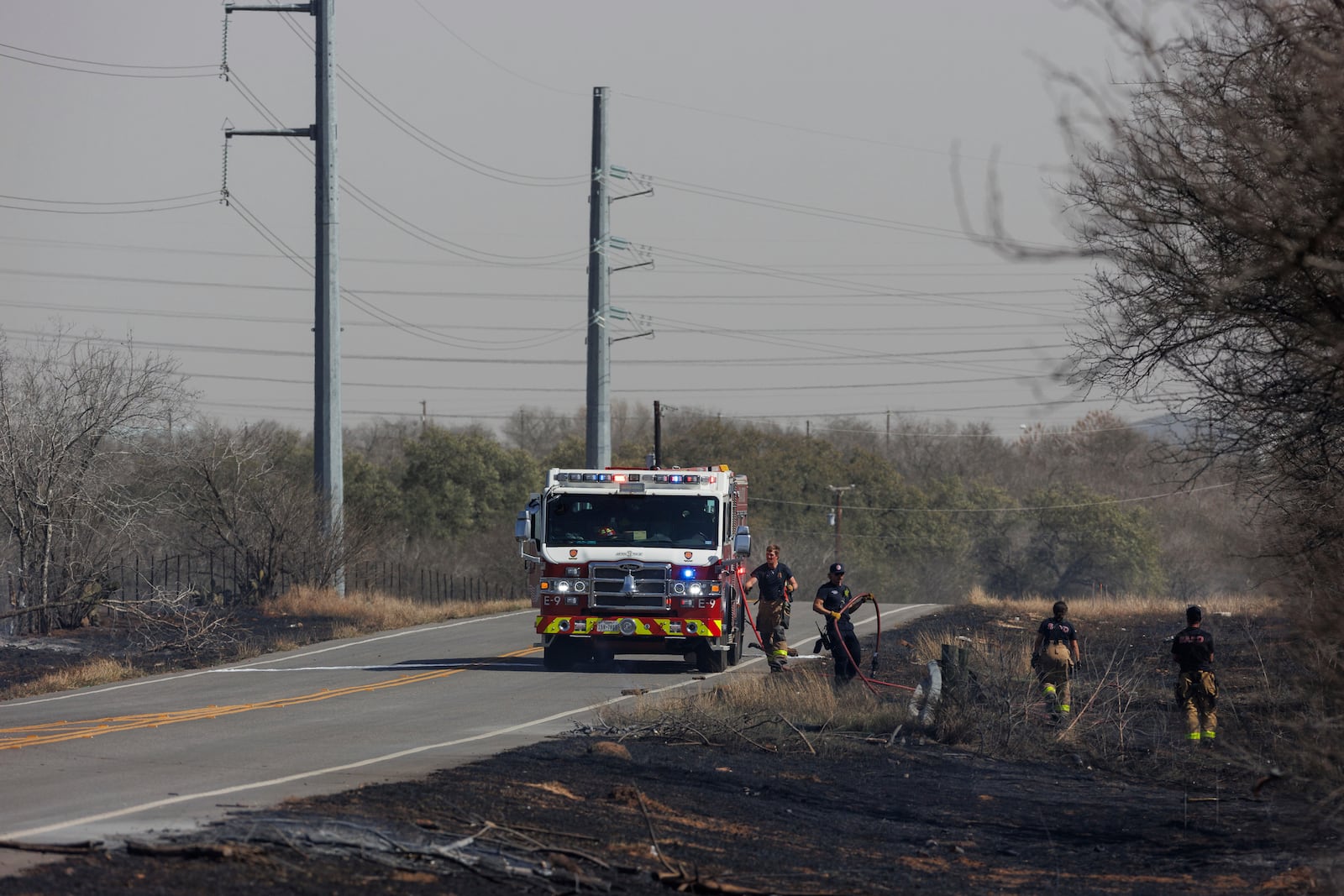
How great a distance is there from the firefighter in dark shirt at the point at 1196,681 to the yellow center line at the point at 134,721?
32.4 ft

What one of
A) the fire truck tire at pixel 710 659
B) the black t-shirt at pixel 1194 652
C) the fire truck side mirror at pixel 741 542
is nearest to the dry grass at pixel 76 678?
the fire truck tire at pixel 710 659

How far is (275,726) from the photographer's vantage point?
49.3ft

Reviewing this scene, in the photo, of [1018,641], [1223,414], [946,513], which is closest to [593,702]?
[1223,414]

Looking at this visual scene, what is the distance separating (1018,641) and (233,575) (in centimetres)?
1954

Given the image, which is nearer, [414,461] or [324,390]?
[324,390]

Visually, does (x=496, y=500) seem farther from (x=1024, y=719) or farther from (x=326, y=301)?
(x=1024, y=719)

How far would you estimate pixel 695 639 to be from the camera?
68.2ft

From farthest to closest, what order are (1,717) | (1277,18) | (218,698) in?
(218,698)
(1,717)
(1277,18)

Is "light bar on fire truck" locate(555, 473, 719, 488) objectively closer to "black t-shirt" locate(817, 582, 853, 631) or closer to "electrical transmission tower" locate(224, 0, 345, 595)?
"black t-shirt" locate(817, 582, 853, 631)

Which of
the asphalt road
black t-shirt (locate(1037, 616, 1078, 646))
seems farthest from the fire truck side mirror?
black t-shirt (locate(1037, 616, 1078, 646))

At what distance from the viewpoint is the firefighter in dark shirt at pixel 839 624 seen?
18.2 metres

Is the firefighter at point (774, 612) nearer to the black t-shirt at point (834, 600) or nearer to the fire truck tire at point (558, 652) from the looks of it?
the black t-shirt at point (834, 600)

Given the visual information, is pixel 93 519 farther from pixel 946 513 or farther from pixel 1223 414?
pixel 946 513

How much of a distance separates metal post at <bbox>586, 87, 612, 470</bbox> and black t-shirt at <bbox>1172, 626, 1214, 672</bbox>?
25.4 meters
